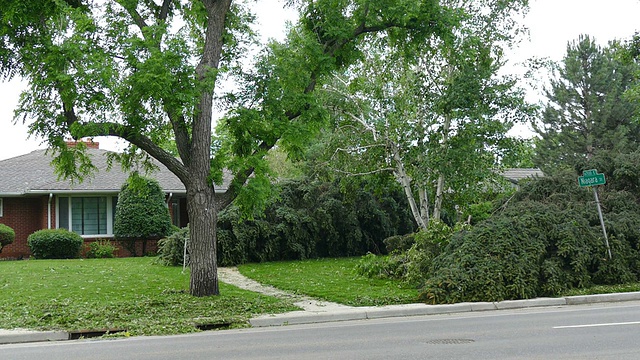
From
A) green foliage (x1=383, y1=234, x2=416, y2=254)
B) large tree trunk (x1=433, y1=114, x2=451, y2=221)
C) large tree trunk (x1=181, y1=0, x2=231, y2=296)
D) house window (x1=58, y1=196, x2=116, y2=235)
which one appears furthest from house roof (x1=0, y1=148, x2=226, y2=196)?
large tree trunk (x1=181, y1=0, x2=231, y2=296)

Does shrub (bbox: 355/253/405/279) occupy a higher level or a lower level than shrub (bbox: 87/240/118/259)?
lower

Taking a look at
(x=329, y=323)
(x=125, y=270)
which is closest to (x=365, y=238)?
(x=125, y=270)

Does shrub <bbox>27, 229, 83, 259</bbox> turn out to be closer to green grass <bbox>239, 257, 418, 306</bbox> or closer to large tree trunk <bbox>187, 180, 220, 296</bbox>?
green grass <bbox>239, 257, 418, 306</bbox>

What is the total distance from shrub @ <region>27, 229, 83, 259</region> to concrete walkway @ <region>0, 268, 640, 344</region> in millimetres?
13874

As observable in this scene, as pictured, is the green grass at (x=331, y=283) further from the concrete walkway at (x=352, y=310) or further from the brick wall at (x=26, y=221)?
the brick wall at (x=26, y=221)

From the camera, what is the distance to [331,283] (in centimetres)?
1712

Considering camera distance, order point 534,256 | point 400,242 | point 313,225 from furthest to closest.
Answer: point 313,225 → point 400,242 → point 534,256

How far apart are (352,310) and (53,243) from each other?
16769 millimetres

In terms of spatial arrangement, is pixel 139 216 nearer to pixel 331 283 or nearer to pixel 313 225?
pixel 313 225

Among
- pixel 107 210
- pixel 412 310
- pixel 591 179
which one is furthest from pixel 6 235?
pixel 591 179

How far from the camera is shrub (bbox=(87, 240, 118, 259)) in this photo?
26.9 m

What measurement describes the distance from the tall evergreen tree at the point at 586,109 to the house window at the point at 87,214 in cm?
2417

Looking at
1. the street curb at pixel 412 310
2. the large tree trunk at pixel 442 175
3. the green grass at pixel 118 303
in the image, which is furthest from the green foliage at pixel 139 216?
the street curb at pixel 412 310

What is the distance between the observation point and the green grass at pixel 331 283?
1458 centimetres
